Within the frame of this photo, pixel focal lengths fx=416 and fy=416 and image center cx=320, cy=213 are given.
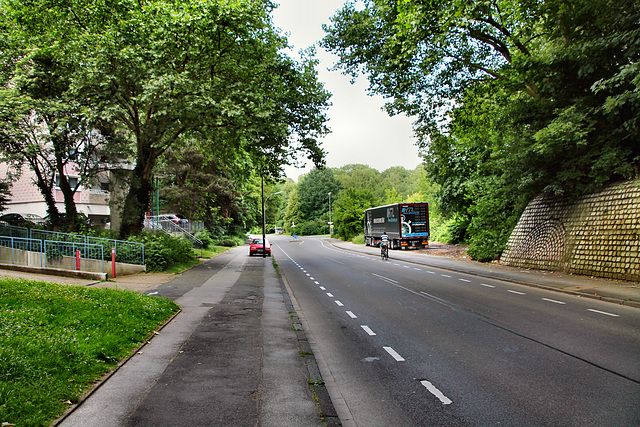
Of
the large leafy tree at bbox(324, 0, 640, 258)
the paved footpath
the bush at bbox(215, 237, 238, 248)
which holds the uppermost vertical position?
the large leafy tree at bbox(324, 0, 640, 258)

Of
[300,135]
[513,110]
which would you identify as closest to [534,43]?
[513,110]

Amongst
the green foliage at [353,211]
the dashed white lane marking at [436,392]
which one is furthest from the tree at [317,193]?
the dashed white lane marking at [436,392]

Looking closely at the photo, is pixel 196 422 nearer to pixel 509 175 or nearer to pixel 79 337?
pixel 79 337

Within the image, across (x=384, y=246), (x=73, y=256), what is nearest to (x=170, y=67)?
(x=73, y=256)

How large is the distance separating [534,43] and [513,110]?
13.6 feet

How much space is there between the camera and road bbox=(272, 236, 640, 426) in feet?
14.0

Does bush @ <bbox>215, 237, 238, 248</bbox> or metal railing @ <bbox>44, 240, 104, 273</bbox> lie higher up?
metal railing @ <bbox>44, 240, 104, 273</bbox>

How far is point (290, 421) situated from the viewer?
3.88 m

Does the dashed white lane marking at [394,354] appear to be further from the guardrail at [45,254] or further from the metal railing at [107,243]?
the metal railing at [107,243]

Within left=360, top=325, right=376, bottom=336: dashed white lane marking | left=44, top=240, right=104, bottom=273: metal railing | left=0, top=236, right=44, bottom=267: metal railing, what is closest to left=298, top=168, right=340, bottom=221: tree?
left=44, top=240, right=104, bottom=273: metal railing

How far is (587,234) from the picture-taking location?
1480cm

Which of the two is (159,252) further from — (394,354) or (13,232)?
(394,354)

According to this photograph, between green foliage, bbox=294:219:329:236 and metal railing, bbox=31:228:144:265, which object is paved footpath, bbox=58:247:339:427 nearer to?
metal railing, bbox=31:228:144:265

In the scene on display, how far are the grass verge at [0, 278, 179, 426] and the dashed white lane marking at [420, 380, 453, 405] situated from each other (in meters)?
3.81
